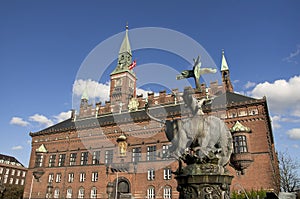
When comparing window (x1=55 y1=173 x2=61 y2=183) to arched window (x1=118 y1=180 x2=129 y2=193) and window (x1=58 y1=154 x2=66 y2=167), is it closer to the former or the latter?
window (x1=58 y1=154 x2=66 y2=167)

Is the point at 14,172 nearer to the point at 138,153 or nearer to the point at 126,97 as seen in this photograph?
the point at 126,97

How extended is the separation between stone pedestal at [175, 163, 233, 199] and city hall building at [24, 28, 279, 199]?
75.3 feet

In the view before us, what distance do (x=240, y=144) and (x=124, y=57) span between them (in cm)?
4287

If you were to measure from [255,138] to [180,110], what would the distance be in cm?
1093

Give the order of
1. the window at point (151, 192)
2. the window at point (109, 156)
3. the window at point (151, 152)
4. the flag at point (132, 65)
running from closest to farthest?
the window at point (151, 192) < the window at point (151, 152) < the window at point (109, 156) < the flag at point (132, 65)

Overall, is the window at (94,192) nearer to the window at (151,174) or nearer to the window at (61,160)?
the window at (61,160)

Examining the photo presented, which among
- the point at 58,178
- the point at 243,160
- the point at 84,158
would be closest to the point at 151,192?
the point at 243,160

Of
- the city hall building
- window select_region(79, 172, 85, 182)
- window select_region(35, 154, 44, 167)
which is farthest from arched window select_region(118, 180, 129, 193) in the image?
window select_region(35, 154, 44, 167)

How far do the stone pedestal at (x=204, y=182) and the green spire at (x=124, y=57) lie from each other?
55617 mm

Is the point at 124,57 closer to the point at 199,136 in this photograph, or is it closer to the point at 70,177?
the point at 70,177

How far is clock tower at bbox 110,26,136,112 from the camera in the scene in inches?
2266

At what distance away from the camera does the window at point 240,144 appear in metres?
30.6

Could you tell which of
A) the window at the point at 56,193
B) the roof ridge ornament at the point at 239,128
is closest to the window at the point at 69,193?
the window at the point at 56,193

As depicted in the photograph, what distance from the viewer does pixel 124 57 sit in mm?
66438
